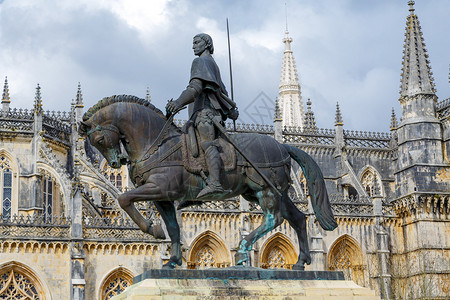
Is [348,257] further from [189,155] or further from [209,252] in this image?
[189,155]

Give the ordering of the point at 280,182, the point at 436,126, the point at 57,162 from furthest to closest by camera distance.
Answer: the point at 436,126, the point at 57,162, the point at 280,182

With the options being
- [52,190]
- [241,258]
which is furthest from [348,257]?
[241,258]

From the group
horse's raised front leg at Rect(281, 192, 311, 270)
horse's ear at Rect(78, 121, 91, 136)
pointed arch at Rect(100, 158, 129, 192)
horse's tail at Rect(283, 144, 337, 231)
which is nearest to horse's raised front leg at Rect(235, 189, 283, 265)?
horse's raised front leg at Rect(281, 192, 311, 270)

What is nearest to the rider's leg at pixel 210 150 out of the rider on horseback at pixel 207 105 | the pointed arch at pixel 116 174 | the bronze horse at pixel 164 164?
the rider on horseback at pixel 207 105

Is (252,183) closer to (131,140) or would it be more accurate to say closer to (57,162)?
(131,140)

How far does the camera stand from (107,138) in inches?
418

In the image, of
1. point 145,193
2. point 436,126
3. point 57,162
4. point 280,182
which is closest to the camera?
point 145,193

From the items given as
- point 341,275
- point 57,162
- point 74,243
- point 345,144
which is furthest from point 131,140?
point 345,144

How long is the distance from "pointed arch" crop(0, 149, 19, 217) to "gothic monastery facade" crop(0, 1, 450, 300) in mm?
52

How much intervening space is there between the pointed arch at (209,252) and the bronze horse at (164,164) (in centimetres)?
2698

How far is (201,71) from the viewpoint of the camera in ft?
35.8

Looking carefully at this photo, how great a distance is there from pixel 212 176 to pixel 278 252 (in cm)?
2959

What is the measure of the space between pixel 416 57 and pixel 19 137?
21251 millimetres

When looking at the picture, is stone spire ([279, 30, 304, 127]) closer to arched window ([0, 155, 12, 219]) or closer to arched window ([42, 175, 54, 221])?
arched window ([42, 175, 54, 221])
